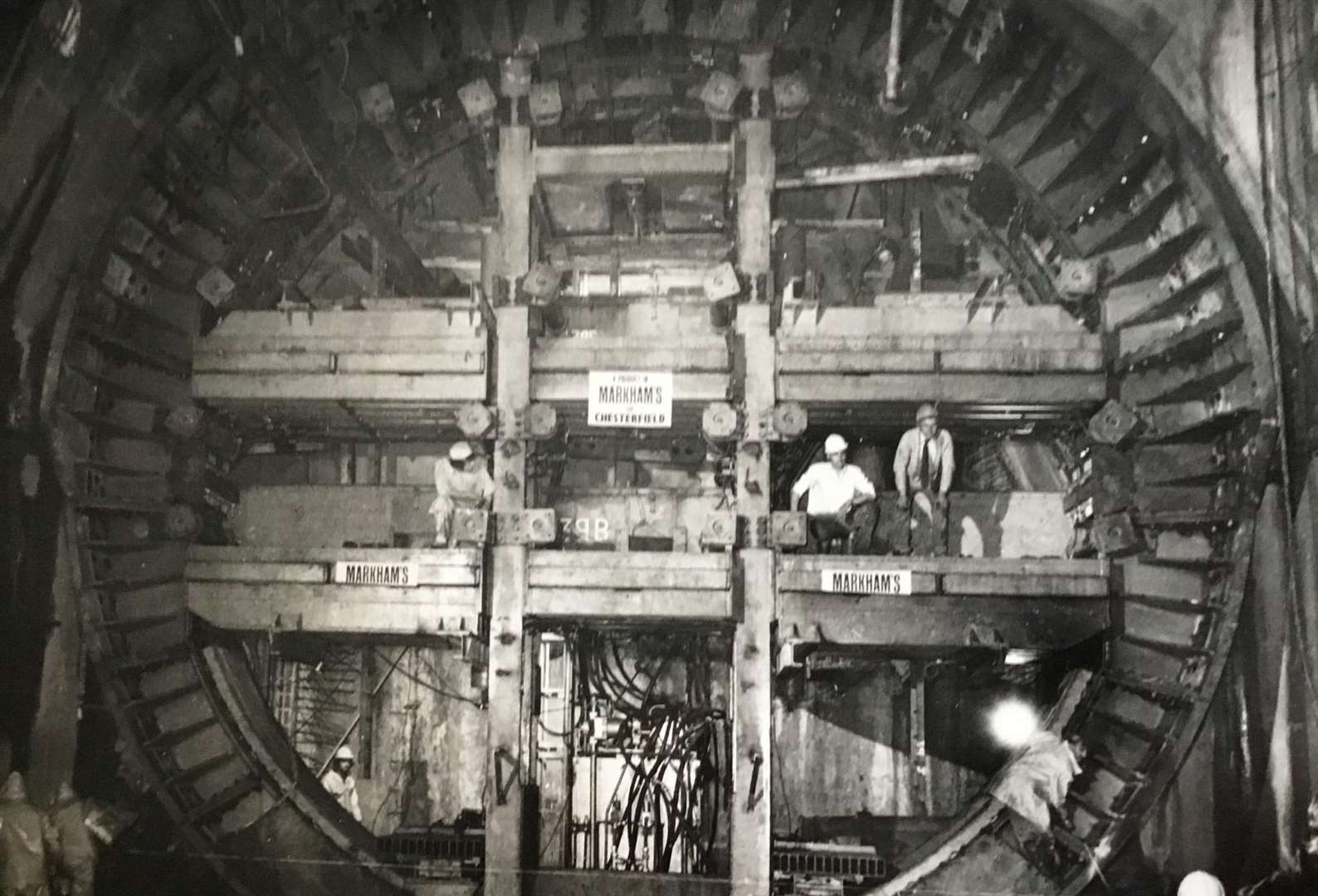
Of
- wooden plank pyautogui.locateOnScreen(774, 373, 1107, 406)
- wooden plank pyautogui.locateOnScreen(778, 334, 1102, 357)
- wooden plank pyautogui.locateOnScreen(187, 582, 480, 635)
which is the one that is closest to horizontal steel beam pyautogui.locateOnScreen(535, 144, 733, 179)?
wooden plank pyautogui.locateOnScreen(778, 334, 1102, 357)

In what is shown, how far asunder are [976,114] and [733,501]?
3.35m

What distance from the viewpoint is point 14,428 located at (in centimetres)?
562

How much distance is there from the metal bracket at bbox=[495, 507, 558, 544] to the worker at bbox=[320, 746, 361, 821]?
2589 mm

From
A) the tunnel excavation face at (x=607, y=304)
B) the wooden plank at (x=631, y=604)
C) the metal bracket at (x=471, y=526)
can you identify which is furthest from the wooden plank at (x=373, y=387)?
the wooden plank at (x=631, y=604)

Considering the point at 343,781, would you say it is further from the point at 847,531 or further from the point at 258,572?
the point at 847,531

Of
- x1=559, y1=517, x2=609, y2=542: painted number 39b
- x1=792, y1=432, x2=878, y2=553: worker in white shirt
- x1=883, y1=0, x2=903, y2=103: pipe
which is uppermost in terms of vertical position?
x1=883, y1=0, x2=903, y2=103: pipe

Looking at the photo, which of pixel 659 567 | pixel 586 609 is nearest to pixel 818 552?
pixel 659 567

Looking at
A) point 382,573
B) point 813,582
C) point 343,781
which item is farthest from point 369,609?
point 813,582

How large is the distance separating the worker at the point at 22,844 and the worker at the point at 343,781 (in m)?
1.91

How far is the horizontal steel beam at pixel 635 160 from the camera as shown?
6117 mm

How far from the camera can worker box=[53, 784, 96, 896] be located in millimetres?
5234

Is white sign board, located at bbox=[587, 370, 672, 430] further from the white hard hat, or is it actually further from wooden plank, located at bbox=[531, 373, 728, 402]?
the white hard hat

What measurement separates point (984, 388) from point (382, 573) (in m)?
4.21

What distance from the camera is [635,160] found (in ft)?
20.1
